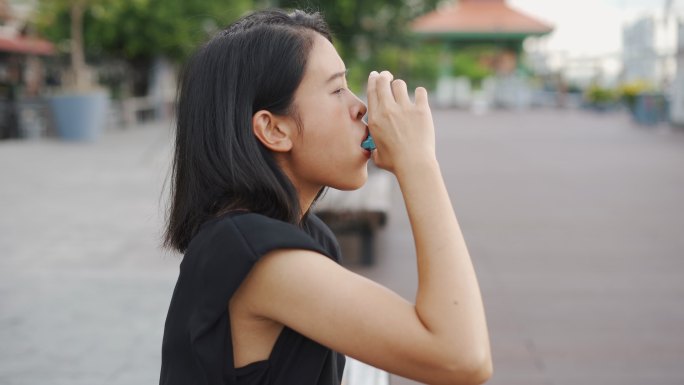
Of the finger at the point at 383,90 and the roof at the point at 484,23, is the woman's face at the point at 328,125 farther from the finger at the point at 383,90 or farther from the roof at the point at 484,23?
the roof at the point at 484,23

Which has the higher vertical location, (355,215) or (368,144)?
(368,144)

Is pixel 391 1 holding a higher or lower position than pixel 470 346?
higher

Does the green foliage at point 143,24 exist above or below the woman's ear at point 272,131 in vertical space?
above

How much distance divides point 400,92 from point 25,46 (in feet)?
73.5

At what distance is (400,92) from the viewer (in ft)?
4.45

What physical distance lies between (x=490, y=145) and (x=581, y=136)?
3.36 meters

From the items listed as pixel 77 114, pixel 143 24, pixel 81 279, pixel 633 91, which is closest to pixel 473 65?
pixel 633 91

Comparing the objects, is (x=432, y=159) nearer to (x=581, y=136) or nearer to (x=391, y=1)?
(x=581, y=136)

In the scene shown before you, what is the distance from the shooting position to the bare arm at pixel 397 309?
122 cm

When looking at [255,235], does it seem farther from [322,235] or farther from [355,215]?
[355,215]

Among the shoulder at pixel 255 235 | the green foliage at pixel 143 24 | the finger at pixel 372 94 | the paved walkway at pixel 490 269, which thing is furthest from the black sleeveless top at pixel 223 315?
the green foliage at pixel 143 24

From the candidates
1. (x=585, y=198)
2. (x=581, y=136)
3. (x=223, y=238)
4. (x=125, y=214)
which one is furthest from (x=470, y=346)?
(x=581, y=136)

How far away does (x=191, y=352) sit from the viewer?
4.42ft

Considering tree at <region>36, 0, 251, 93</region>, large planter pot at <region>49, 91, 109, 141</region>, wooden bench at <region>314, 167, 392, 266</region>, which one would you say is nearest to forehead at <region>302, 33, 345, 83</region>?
wooden bench at <region>314, 167, 392, 266</region>
